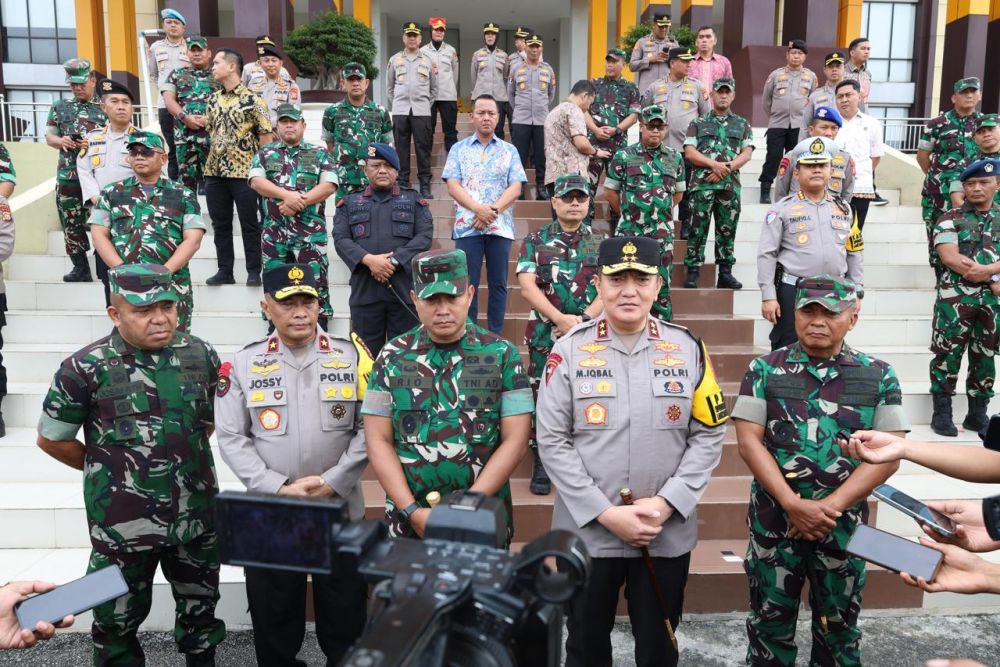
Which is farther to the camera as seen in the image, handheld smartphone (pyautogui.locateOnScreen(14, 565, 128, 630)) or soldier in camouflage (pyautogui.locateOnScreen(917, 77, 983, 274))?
soldier in camouflage (pyautogui.locateOnScreen(917, 77, 983, 274))

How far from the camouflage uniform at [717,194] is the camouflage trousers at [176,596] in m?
4.49

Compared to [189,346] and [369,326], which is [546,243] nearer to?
[369,326]

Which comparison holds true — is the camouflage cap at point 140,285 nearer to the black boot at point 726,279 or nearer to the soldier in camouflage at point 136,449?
the soldier in camouflage at point 136,449

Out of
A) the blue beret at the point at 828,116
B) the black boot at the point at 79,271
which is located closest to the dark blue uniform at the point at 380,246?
the black boot at the point at 79,271

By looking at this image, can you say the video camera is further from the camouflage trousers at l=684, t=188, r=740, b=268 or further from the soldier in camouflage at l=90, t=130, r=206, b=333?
the camouflage trousers at l=684, t=188, r=740, b=268

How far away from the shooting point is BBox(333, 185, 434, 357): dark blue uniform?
4.47 meters

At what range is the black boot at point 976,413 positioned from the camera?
15.8 feet

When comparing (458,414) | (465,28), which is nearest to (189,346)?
(458,414)

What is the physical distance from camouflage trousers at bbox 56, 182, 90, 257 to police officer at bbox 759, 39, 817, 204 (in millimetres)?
6572

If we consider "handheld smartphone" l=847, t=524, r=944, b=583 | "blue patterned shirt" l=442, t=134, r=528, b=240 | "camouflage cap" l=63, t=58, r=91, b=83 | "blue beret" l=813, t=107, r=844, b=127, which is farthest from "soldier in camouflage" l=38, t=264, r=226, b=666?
"blue beret" l=813, t=107, r=844, b=127

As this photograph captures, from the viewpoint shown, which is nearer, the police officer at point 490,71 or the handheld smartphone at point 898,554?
the handheld smartphone at point 898,554

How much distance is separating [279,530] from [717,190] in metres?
5.58

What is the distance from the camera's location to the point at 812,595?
8.84 ft

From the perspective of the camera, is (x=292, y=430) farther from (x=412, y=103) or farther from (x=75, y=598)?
(x=412, y=103)
